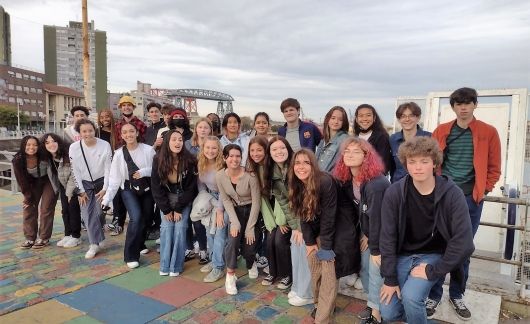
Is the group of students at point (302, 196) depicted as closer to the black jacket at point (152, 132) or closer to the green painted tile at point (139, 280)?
the black jacket at point (152, 132)

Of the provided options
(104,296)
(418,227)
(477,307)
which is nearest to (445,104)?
(477,307)

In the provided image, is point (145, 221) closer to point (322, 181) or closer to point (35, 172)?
point (35, 172)

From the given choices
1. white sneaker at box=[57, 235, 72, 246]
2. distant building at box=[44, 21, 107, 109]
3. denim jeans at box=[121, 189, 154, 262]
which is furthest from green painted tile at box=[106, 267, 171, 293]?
distant building at box=[44, 21, 107, 109]

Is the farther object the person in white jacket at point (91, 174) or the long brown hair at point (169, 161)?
the person in white jacket at point (91, 174)

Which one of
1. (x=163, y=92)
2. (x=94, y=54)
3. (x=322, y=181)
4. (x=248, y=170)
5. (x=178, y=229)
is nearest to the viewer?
(x=322, y=181)

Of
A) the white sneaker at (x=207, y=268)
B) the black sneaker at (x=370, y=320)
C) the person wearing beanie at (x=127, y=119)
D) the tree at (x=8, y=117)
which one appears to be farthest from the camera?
the tree at (x=8, y=117)

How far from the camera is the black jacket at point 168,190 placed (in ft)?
13.1

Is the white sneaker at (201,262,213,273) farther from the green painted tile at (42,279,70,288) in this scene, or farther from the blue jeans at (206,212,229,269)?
the green painted tile at (42,279,70,288)

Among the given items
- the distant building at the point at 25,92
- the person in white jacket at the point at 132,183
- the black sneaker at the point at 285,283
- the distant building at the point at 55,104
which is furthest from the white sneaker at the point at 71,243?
the distant building at the point at 55,104

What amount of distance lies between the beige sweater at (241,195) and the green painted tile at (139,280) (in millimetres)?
1054

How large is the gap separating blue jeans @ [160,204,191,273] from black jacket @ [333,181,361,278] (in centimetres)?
188

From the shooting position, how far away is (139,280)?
385 cm

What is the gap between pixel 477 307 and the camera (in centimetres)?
306

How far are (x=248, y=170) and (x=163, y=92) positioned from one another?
392ft
